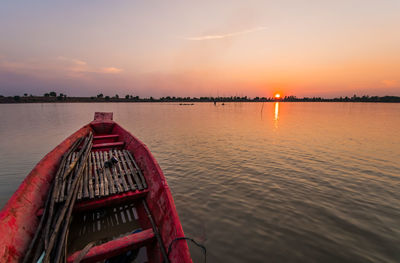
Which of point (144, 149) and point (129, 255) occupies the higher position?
point (144, 149)

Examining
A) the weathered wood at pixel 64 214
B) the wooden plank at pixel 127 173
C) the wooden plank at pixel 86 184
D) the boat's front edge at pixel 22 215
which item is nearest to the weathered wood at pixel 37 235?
the boat's front edge at pixel 22 215

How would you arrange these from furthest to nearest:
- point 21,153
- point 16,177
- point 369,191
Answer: point 21,153
point 16,177
point 369,191

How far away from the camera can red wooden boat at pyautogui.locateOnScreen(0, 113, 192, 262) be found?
2.91 metres

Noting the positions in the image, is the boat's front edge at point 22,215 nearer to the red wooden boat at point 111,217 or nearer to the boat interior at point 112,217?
the red wooden boat at point 111,217

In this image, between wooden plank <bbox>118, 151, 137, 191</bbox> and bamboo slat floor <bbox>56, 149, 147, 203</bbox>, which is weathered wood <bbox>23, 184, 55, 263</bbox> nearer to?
bamboo slat floor <bbox>56, 149, 147, 203</bbox>

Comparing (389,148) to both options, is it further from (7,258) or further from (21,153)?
(21,153)

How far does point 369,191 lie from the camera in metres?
6.77

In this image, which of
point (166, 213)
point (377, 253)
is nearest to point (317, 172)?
point (377, 253)

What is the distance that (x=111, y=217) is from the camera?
193 inches

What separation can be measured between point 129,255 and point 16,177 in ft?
28.0

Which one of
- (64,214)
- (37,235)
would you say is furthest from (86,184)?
(37,235)

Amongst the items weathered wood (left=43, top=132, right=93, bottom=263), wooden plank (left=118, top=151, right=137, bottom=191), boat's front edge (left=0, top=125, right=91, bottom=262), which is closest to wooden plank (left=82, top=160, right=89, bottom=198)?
weathered wood (left=43, top=132, right=93, bottom=263)

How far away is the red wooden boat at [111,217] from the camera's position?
9.56 feet

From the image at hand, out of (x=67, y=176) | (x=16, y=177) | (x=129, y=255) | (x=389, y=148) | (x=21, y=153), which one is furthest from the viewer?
(x=389, y=148)
